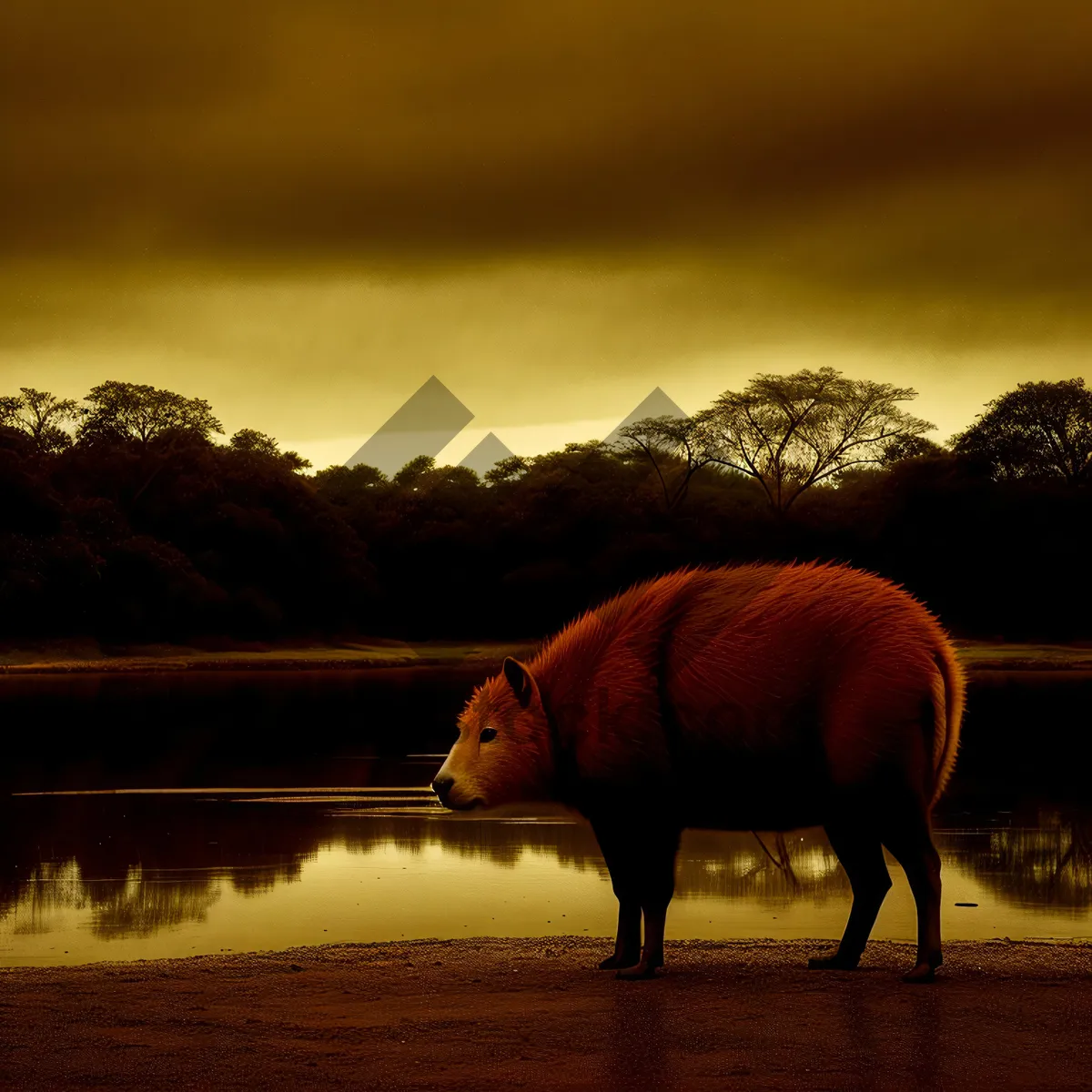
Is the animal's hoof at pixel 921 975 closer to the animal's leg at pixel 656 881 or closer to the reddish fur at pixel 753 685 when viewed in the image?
the reddish fur at pixel 753 685

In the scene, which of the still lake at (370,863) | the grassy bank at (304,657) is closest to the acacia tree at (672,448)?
the grassy bank at (304,657)

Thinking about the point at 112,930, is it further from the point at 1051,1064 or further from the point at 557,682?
the point at 1051,1064

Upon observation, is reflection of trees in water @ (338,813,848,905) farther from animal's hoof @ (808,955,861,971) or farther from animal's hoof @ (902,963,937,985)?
animal's hoof @ (902,963,937,985)

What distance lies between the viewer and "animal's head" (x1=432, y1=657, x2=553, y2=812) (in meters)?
8.87

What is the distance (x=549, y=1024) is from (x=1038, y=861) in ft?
27.4

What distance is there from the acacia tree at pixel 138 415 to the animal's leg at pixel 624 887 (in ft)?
238

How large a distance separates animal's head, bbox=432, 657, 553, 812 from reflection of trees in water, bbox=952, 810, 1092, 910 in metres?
4.99

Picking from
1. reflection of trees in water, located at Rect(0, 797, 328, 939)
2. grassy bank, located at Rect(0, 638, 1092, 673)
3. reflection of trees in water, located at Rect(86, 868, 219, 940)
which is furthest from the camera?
grassy bank, located at Rect(0, 638, 1092, 673)

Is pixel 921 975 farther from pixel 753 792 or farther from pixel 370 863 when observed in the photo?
pixel 370 863

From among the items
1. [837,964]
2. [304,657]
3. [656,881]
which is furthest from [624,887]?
[304,657]

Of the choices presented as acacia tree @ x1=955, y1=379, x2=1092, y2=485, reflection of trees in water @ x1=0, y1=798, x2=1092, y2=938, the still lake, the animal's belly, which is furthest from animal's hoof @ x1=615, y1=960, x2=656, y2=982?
acacia tree @ x1=955, y1=379, x2=1092, y2=485

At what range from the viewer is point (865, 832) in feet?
28.8

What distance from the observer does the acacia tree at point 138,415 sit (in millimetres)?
79625

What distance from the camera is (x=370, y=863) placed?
14.5 metres
